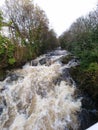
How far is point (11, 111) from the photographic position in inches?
375

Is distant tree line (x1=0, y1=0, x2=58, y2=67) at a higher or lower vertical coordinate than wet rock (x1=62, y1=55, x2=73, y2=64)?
higher

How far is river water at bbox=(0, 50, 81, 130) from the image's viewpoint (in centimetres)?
857

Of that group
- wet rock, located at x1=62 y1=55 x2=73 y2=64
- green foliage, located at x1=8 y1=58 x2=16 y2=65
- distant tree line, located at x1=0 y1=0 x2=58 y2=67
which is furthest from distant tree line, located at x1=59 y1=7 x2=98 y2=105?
distant tree line, located at x1=0 y1=0 x2=58 y2=67

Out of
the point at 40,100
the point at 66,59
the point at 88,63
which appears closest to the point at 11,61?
the point at 66,59

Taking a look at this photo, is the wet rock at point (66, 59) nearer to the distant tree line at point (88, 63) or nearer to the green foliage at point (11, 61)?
the distant tree line at point (88, 63)

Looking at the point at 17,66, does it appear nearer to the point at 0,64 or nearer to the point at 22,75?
the point at 0,64

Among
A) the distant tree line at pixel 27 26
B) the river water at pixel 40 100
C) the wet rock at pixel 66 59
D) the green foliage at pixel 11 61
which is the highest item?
the distant tree line at pixel 27 26

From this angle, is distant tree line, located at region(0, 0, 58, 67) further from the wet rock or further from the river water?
the river water

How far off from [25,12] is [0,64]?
5211 mm

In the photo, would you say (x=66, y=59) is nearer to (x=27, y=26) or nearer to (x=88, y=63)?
(x=88, y=63)

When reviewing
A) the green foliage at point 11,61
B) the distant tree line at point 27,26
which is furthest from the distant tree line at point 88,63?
the distant tree line at point 27,26

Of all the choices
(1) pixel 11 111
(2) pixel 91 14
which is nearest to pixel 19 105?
(1) pixel 11 111

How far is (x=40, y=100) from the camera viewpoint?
381 inches

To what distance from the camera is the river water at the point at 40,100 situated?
28.1 feet
